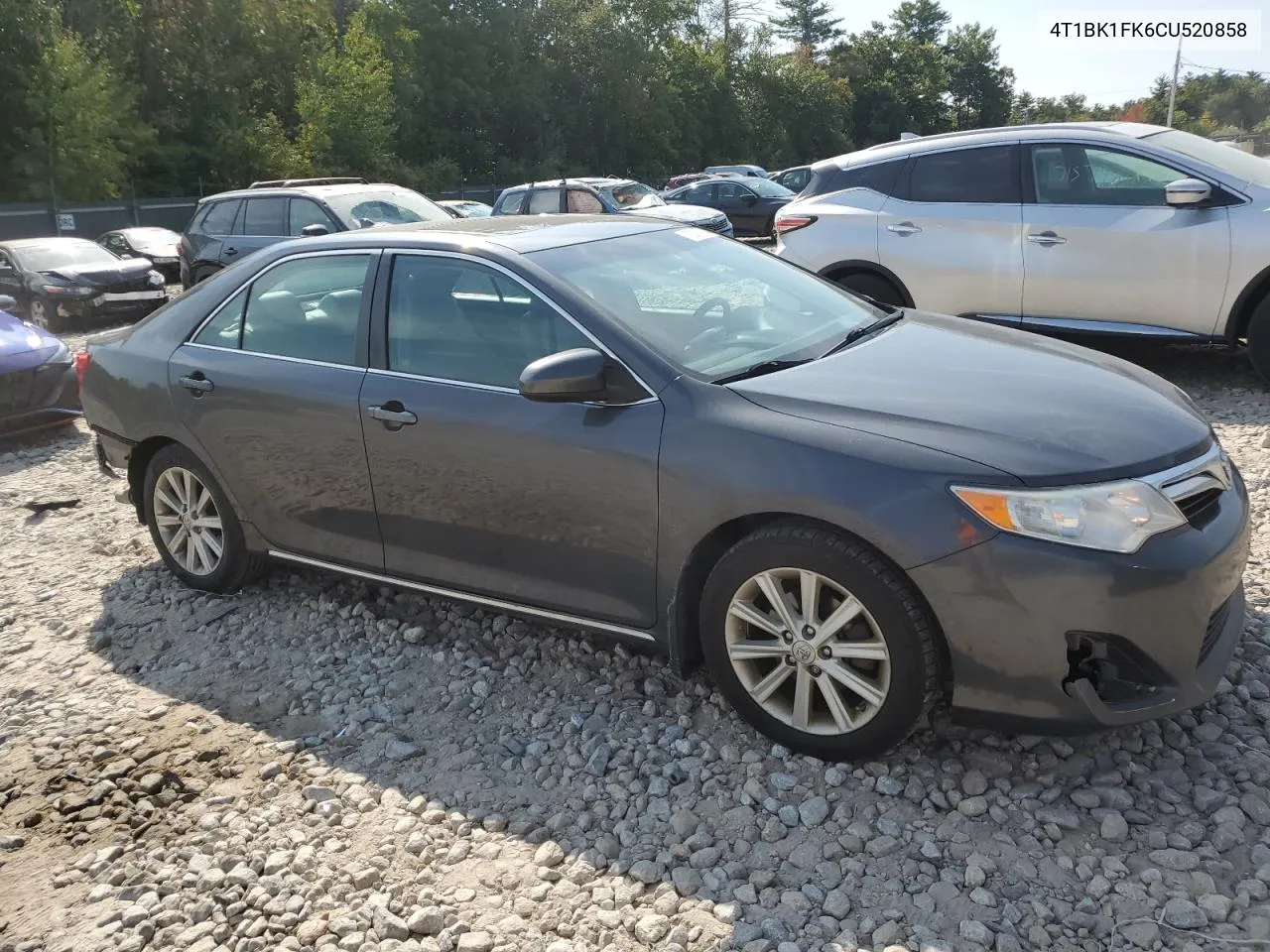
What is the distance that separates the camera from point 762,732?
3.34 metres

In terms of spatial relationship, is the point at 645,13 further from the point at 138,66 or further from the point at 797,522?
the point at 797,522

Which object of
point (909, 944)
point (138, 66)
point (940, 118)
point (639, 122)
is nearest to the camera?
point (909, 944)

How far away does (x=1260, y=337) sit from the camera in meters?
6.59

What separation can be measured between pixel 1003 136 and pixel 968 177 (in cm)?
34

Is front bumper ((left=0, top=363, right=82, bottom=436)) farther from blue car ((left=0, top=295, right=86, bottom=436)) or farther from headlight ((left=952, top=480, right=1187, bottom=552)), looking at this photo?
headlight ((left=952, top=480, right=1187, bottom=552))

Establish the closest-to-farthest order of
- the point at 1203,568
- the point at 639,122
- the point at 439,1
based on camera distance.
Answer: the point at 1203,568
the point at 439,1
the point at 639,122

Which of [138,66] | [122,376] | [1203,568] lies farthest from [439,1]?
[1203,568]

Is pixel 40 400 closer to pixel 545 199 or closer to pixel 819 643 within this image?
pixel 819 643

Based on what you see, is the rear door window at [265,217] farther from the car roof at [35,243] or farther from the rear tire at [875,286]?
the rear tire at [875,286]

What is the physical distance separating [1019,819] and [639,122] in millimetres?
50989

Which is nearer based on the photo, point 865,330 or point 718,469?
point 718,469

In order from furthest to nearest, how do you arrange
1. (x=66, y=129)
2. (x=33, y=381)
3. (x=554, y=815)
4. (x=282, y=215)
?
(x=66, y=129) → (x=282, y=215) → (x=33, y=381) → (x=554, y=815)

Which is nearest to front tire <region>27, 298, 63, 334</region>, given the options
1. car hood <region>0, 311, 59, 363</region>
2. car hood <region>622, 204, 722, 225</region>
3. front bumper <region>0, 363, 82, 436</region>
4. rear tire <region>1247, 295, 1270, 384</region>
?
car hood <region>0, 311, 59, 363</region>

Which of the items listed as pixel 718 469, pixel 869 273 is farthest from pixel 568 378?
pixel 869 273
